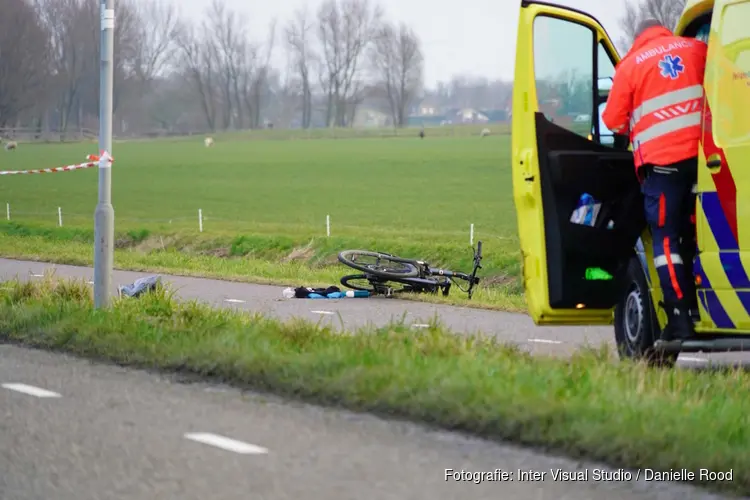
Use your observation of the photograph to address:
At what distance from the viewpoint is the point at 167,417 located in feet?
23.9

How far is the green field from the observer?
24406mm

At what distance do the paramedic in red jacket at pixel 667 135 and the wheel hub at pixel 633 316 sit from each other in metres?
0.36

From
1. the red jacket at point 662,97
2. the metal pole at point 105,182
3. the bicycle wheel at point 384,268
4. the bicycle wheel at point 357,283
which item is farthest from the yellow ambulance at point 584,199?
the bicycle wheel at point 357,283

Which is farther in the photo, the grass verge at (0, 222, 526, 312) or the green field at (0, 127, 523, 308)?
the green field at (0, 127, 523, 308)

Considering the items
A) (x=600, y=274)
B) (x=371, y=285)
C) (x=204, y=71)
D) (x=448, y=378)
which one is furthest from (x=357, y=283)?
(x=204, y=71)

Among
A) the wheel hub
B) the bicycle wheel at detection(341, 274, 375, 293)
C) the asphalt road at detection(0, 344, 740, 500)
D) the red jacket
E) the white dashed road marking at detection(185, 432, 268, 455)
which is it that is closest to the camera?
the asphalt road at detection(0, 344, 740, 500)

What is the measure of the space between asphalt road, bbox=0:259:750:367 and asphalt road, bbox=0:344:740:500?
2.86 m

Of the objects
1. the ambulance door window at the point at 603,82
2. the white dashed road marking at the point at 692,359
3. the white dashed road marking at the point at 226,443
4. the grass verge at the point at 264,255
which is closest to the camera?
the white dashed road marking at the point at 226,443

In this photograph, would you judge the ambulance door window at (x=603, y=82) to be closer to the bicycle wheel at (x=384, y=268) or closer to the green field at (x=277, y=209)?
the green field at (x=277, y=209)

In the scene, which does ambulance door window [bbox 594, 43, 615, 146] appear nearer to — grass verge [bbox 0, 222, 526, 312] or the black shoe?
the black shoe

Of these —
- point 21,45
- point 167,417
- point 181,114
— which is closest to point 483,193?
point 21,45

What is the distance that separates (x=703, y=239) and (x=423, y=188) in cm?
4605

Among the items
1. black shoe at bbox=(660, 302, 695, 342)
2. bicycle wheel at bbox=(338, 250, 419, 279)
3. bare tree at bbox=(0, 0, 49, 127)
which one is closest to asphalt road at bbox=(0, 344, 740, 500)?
black shoe at bbox=(660, 302, 695, 342)

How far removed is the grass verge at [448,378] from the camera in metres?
6.07
